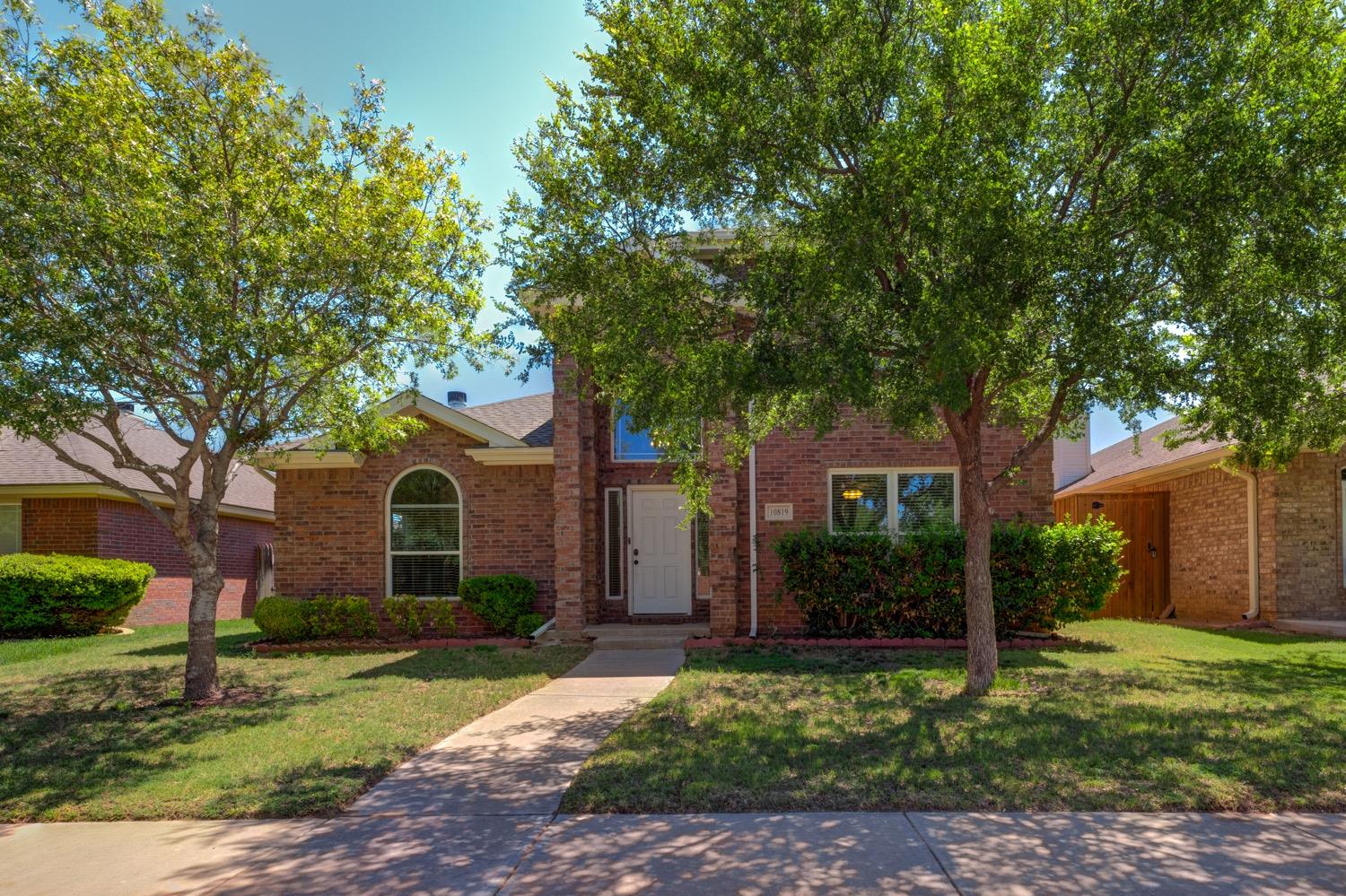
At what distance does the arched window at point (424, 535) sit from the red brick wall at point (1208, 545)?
488 inches

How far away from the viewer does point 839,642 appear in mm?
12062

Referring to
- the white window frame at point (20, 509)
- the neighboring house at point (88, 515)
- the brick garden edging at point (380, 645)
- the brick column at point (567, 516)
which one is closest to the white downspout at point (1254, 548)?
the brick column at point (567, 516)

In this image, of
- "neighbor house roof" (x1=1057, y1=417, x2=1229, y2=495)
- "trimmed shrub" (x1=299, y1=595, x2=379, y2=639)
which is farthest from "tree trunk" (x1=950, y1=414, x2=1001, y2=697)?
"trimmed shrub" (x1=299, y1=595, x2=379, y2=639)

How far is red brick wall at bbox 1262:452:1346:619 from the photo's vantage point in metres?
14.0

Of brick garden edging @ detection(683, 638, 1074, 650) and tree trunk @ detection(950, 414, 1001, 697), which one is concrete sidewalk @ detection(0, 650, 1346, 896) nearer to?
tree trunk @ detection(950, 414, 1001, 697)

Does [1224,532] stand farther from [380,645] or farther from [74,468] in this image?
[74,468]

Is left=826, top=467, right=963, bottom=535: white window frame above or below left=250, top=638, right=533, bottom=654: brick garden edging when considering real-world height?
above

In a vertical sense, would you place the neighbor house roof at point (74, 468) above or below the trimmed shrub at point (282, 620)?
above

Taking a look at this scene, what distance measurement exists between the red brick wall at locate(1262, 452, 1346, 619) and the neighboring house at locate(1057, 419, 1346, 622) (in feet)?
0.04

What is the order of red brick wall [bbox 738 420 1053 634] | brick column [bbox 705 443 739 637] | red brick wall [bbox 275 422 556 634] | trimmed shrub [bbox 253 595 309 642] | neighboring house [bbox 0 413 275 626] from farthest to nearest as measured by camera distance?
neighboring house [bbox 0 413 275 626] → red brick wall [bbox 275 422 556 634] → trimmed shrub [bbox 253 595 309 642] → red brick wall [bbox 738 420 1053 634] → brick column [bbox 705 443 739 637]

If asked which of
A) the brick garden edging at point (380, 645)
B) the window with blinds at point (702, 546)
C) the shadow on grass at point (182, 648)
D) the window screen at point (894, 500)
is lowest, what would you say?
the shadow on grass at point (182, 648)

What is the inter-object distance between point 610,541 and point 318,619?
14.6ft

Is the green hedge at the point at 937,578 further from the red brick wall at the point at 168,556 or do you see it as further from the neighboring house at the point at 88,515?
the neighboring house at the point at 88,515

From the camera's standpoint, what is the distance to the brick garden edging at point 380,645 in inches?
522
